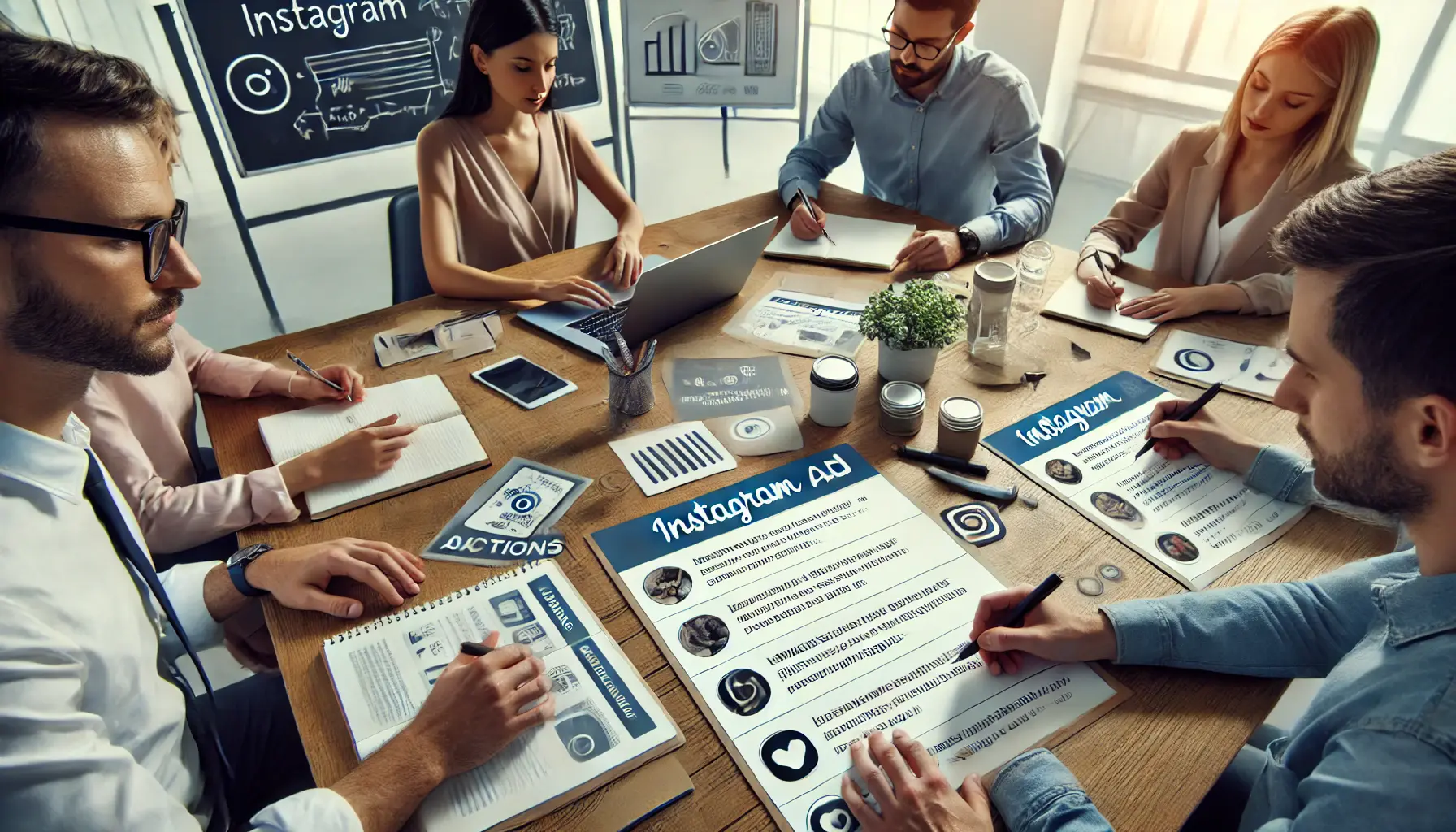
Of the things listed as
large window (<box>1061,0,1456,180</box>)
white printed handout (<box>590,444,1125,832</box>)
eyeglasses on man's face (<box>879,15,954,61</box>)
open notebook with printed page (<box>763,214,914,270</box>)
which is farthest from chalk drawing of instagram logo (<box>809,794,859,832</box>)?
large window (<box>1061,0,1456,180</box>)

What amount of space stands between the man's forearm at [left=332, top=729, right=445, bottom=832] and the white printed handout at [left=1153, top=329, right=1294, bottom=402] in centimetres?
138

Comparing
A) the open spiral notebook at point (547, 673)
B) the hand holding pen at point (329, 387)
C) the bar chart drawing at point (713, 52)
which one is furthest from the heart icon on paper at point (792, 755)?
the bar chart drawing at point (713, 52)

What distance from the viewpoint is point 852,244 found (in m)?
1.94

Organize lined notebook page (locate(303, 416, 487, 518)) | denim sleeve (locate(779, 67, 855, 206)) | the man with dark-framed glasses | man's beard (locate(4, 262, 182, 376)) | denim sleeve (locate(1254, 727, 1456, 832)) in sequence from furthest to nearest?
denim sleeve (locate(779, 67, 855, 206)) → lined notebook page (locate(303, 416, 487, 518)) → man's beard (locate(4, 262, 182, 376)) → the man with dark-framed glasses → denim sleeve (locate(1254, 727, 1456, 832))

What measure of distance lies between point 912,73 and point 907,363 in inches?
46.6

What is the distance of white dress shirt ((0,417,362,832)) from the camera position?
696 mm

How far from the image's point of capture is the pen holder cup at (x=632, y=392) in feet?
4.29

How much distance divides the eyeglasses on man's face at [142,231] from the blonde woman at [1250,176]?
1.65 meters

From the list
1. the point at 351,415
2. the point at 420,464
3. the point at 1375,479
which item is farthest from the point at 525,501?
the point at 1375,479

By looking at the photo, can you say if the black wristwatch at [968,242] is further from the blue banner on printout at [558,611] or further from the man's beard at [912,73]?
the blue banner on printout at [558,611]

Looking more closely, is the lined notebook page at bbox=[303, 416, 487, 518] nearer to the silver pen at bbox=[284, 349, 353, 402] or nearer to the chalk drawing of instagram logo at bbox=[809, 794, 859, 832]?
the silver pen at bbox=[284, 349, 353, 402]

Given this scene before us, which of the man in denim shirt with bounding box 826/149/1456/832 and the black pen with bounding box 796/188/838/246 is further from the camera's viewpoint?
the black pen with bounding box 796/188/838/246

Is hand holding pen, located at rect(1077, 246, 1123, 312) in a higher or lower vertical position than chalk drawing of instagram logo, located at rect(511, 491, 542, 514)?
higher

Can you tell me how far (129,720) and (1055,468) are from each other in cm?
128
